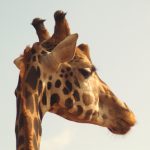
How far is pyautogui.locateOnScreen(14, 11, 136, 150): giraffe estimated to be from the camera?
6.05 metres

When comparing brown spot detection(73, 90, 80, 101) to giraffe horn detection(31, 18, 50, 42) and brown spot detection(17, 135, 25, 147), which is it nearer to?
giraffe horn detection(31, 18, 50, 42)

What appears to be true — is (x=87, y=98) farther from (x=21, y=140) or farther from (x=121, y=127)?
(x=21, y=140)

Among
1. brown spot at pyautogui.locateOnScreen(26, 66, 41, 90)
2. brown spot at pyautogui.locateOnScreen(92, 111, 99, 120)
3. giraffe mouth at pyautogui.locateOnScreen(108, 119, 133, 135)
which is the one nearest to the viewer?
brown spot at pyautogui.locateOnScreen(26, 66, 41, 90)

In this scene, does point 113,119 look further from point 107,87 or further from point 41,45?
point 41,45

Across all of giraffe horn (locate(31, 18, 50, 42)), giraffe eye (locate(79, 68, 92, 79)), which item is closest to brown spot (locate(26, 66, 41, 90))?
giraffe eye (locate(79, 68, 92, 79))

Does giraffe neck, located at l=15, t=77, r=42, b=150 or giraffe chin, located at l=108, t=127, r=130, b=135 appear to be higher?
giraffe neck, located at l=15, t=77, r=42, b=150

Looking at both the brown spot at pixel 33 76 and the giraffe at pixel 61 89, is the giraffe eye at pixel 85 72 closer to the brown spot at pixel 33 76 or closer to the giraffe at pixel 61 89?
the giraffe at pixel 61 89

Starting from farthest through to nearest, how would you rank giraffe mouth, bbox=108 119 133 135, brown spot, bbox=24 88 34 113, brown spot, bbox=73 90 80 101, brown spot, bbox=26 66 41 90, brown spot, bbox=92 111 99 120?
giraffe mouth, bbox=108 119 133 135, brown spot, bbox=92 111 99 120, brown spot, bbox=73 90 80 101, brown spot, bbox=26 66 41 90, brown spot, bbox=24 88 34 113

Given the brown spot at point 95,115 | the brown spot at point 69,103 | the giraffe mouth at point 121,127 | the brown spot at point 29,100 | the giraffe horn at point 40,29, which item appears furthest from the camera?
the giraffe horn at point 40,29

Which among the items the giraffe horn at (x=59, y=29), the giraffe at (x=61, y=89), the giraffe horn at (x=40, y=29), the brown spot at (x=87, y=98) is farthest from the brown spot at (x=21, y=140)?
the giraffe horn at (x=40, y=29)

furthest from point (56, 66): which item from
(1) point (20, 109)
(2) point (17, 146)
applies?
(2) point (17, 146)

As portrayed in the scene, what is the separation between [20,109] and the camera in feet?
19.8

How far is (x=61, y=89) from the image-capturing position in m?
6.62

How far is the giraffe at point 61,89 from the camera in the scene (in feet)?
19.9
